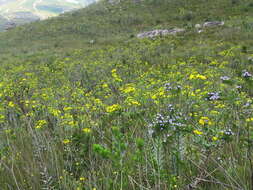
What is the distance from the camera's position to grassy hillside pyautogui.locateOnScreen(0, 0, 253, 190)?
5.39 feet

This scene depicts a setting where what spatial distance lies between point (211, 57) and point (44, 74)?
18.0ft

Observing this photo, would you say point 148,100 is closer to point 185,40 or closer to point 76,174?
point 76,174

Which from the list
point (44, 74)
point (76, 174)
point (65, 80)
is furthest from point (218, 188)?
point (44, 74)

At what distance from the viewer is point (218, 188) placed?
5.01ft

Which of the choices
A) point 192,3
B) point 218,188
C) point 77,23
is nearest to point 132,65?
point 218,188

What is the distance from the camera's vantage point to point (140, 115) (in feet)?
9.22

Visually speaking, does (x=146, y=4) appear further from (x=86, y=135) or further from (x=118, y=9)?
(x=86, y=135)

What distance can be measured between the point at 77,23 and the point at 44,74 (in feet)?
59.8

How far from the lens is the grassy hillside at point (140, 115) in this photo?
164cm

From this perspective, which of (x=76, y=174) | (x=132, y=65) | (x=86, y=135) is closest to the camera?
(x=76, y=174)

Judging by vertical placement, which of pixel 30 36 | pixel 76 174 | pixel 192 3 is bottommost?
pixel 76 174

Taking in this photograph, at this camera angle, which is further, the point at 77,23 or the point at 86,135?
the point at 77,23

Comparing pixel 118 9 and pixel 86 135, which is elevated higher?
pixel 118 9

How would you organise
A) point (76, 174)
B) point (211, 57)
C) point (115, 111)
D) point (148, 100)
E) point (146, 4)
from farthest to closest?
point (146, 4) < point (211, 57) < point (148, 100) < point (115, 111) < point (76, 174)
